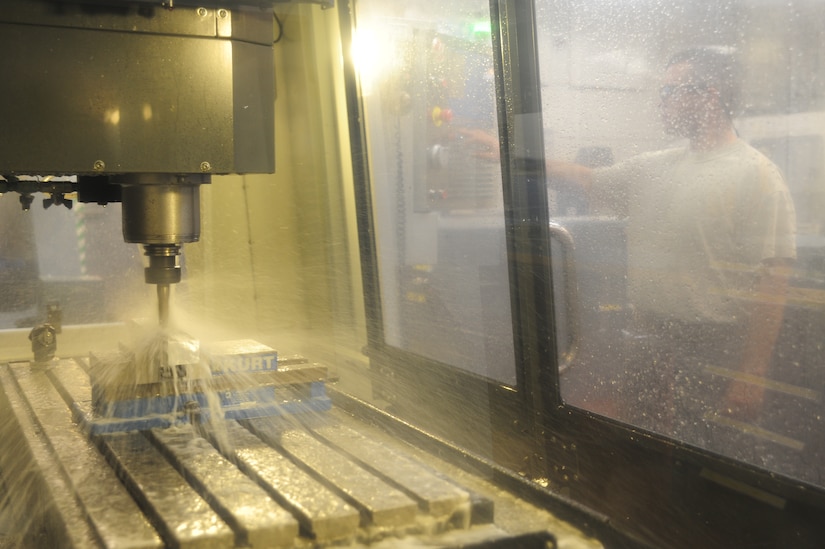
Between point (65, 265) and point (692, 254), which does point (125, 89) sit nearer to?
point (692, 254)

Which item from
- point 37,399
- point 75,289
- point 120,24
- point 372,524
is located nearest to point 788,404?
point 372,524

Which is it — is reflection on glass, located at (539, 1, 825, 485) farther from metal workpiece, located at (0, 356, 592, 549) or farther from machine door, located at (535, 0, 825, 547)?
metal workpiece, located at (0, 356, 592, 549)

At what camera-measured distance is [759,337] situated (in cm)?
167

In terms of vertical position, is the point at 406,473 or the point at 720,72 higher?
the point at 720,72

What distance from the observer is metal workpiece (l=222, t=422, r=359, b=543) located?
0.98 metres

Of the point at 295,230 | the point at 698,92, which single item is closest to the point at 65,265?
the point at 295,230

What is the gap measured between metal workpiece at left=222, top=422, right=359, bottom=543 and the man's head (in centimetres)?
111

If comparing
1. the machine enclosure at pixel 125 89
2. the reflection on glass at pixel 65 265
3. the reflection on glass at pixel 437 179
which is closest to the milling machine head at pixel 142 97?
the machine enclosure at pixel 125 89

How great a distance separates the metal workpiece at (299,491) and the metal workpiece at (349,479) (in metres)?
0.02

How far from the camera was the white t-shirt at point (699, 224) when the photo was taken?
5.29 feet

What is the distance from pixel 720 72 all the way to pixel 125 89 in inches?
45.0

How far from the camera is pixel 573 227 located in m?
2.12

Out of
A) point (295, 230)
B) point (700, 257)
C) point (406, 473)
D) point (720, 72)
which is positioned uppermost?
point (720, 72)

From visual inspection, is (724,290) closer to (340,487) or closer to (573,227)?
(573,227)
